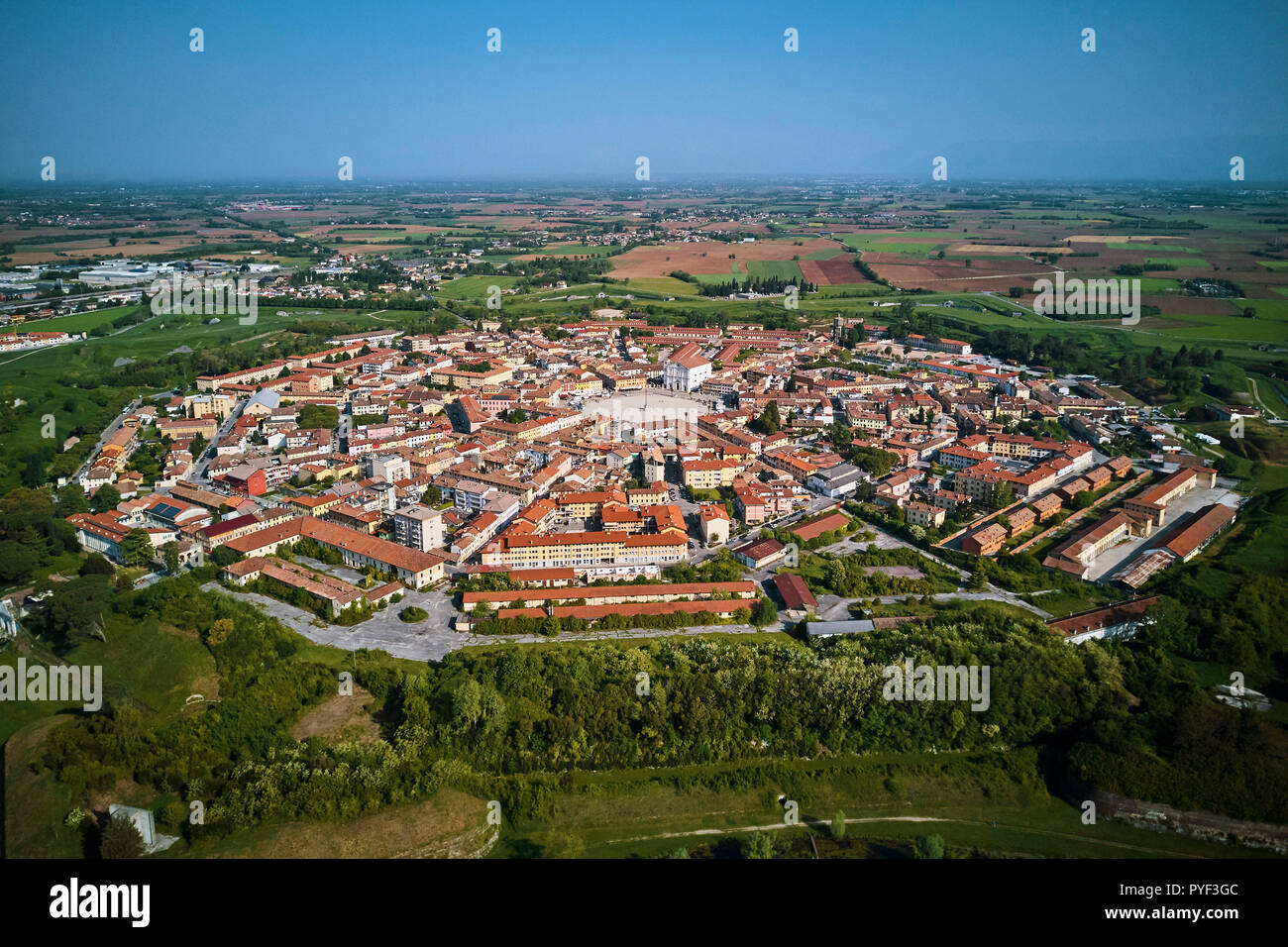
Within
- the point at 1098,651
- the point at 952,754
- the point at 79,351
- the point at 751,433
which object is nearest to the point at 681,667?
the point at 952,754

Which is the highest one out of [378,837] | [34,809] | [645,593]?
[645,593]

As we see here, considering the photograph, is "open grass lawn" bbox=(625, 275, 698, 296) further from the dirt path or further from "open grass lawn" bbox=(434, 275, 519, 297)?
the dirt path

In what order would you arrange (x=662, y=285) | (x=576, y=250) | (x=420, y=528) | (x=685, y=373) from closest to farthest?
1. (x=420, y=528)
2. (x=685, y=373)
3. (x=662, y=285)
4. (x=576, y=250)

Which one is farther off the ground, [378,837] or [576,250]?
[576,250]

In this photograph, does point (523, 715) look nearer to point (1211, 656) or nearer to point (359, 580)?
point (359, 580)

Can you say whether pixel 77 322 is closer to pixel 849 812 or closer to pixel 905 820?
pixel 849 812

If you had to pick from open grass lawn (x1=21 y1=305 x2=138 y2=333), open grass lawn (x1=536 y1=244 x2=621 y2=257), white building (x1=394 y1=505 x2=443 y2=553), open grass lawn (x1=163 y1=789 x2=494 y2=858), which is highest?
open grass lawn (x1=536 y1=244 x2=621 y2=257)

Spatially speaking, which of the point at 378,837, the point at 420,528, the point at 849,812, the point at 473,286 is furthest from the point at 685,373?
the point at 473,286

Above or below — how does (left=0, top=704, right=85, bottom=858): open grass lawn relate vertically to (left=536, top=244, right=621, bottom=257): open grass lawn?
below

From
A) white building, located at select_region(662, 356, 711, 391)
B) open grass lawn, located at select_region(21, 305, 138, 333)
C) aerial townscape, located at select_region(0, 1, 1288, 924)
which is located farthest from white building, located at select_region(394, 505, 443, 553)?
open grass lawn, located at select_region(21, 305, 138, 333)
